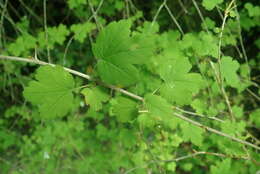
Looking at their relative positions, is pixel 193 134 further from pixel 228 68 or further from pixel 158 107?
pixel 158 107

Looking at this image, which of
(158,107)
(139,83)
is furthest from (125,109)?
(139,83)

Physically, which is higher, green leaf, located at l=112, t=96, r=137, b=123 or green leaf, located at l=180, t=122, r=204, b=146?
green leaf, located at l=112, t=96, r=137, b=123

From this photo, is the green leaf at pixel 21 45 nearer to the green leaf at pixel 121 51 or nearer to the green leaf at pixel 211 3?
the green leaf at pixel 211 3

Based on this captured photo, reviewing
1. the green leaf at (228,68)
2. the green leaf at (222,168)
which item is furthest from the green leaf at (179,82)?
the green leaf at (222,168)

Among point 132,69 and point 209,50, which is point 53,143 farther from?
point 132,69

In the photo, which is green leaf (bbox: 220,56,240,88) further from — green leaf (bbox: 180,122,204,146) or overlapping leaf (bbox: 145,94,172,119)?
overlapping leaf (bbox: 145,94,172,119)

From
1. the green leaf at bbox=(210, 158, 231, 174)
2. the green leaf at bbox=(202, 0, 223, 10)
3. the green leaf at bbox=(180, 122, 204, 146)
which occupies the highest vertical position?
the green leaf at bbox=(202, 0, 223, 10)

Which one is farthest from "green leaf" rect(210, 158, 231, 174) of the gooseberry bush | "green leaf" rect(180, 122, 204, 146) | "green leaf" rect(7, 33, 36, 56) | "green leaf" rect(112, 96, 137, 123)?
"green leaf" rect(7, 33, 36, 56)
